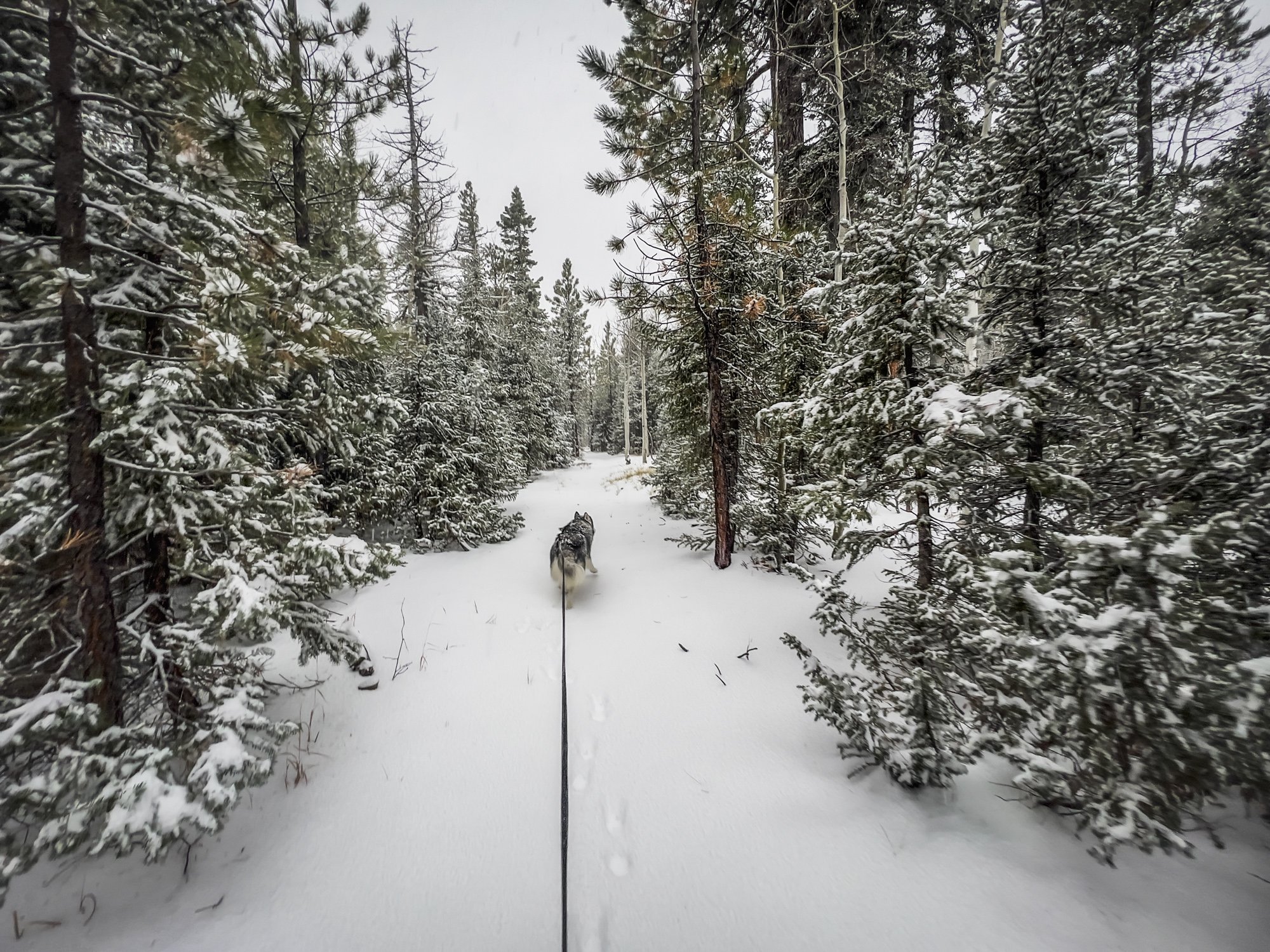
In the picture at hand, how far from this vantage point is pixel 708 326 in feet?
24.6

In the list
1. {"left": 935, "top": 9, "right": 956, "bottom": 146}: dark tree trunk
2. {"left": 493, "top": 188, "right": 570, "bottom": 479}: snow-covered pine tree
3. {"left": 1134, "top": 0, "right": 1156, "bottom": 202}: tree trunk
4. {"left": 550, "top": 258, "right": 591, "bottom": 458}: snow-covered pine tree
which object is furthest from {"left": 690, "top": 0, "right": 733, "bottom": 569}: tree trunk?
{"left": 550, "top": 258, "right": 591, "bottom": 458}: snow-covered pine tree

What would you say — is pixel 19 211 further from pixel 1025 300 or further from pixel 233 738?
pixel 1025 300

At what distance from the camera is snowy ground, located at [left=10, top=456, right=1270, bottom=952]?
7.61ft

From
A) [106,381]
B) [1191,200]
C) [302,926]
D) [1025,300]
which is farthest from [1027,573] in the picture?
[1191,200]

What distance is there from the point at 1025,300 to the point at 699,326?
4720mm

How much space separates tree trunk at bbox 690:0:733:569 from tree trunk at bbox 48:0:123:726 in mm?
6203

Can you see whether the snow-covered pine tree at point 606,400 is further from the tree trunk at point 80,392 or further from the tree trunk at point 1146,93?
the tree trunk at point 80,392

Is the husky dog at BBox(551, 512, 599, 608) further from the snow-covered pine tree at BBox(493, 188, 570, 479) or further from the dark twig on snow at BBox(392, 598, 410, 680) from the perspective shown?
the snow-covered pine tree at BBox(493, 188, 570, 479)

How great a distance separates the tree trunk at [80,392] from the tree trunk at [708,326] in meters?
6.20

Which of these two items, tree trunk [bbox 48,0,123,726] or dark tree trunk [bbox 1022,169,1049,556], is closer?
tree trunk [bbox 48,0,123,726]

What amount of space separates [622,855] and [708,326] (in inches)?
280

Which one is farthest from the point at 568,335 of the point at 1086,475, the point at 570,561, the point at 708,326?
the point at 1086,475

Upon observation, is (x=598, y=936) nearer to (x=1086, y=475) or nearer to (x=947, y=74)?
(x=1086, y=475)

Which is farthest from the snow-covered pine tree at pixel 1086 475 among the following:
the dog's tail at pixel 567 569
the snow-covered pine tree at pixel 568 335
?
the snow-covered pine tree at pixel 568 335
